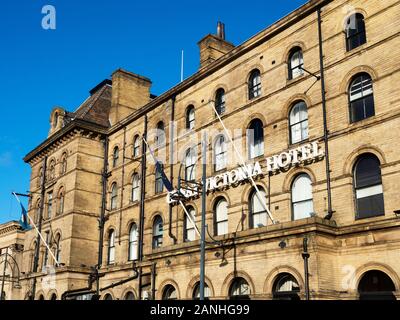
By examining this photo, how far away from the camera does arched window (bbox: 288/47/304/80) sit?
2398 centimetres

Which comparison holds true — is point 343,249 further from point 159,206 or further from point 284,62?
point 159,206

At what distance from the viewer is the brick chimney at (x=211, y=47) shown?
104 ft

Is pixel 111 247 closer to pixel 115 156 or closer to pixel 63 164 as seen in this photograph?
pixel 115 156

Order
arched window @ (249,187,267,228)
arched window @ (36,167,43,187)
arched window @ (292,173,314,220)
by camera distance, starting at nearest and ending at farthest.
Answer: arched window @ (292,173,314,220), arched window @ (249,187,267,228), arched window @ (36,167,43,187)

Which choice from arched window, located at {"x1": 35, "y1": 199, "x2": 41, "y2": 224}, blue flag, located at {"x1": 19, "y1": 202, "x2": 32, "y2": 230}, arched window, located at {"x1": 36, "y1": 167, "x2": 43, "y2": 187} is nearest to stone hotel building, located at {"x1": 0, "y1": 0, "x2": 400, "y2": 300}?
blue flag, located at {"x1": 19, "y1": 202, "x2": 32, "y2": 230}

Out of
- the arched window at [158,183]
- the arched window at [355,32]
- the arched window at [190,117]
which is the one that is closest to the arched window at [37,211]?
the arched window at [158,183]

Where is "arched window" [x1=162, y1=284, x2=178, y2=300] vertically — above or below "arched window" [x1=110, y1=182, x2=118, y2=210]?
below

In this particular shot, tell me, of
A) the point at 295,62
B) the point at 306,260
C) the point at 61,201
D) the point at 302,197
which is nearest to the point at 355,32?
the point at 295,62

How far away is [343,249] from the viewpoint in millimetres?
19594

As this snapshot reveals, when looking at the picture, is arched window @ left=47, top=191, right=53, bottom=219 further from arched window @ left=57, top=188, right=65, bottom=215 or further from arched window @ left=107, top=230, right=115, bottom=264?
arched window @ left=107, top=230, right=115, bottom=264

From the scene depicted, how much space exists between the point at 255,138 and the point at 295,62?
4198 mm

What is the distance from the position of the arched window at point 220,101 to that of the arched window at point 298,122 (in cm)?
547

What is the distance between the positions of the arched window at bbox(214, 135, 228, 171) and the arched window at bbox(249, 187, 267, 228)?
304 cm
